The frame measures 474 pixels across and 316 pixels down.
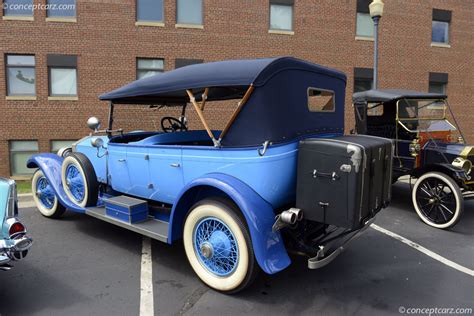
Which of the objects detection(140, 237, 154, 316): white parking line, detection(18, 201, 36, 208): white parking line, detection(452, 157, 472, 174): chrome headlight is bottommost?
detection(18, 201, 36, 208): white parking line

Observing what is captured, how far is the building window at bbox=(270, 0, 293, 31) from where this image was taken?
1322 cm

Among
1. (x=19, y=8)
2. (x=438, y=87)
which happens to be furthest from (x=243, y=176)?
(x=438, y=87)

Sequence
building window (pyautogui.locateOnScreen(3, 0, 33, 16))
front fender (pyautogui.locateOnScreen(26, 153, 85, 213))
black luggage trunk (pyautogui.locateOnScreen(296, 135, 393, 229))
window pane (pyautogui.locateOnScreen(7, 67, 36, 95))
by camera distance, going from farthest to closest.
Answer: window pane (pyautogui.locateOnScreen(7, 67, 36, 95)), building window (pyautogui.locateOnScreen(3, 0, 33, 16)), front fender (pyautogui.locateOnScreen(26, 153, 85, 213)), black luggage trunk (pyautogui.locateOnScreen(296, 135, 393, 229))

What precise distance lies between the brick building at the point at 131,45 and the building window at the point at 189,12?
37 mm

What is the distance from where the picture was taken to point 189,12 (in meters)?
12.7

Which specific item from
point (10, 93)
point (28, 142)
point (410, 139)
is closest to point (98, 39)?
point (10, 93)

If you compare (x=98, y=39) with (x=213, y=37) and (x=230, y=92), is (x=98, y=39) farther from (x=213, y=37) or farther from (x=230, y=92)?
(x=230, y=92)

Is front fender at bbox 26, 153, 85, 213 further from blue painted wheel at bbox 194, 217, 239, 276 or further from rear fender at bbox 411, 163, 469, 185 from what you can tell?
rear fender at bbox 411, 163, 469, 185

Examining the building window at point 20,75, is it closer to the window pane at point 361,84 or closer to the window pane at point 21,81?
the window pane at point 21,81

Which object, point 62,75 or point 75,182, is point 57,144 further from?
point 75,182

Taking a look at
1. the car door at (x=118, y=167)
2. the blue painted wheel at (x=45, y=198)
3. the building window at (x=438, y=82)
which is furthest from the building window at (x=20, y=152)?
the building window at (x=438, y=82)

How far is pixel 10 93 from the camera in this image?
11.8 meters

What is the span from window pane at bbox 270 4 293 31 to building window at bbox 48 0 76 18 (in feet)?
23.6

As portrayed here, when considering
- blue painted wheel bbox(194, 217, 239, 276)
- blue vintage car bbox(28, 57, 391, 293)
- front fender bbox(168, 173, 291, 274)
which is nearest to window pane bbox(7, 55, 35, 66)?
blue vintage car bbox(28, 57, 391, 293)
